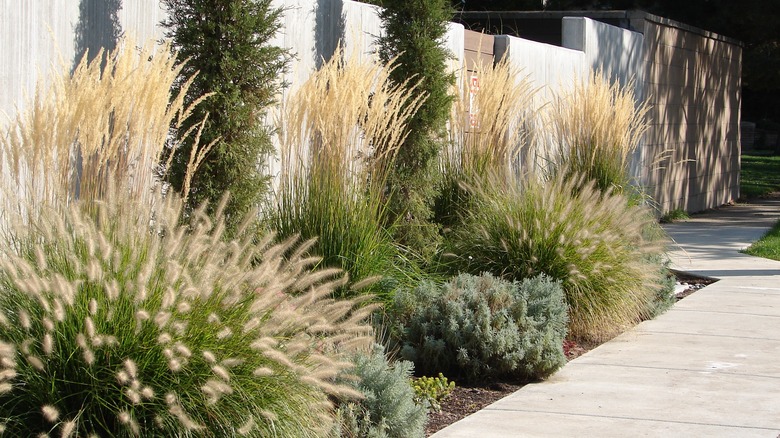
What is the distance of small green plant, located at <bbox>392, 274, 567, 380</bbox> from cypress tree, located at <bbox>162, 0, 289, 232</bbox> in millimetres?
1379

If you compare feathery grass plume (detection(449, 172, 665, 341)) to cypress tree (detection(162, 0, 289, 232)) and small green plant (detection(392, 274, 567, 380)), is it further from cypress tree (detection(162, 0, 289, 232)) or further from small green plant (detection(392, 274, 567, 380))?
cypress tree (detection(162, 0, 289, 232))

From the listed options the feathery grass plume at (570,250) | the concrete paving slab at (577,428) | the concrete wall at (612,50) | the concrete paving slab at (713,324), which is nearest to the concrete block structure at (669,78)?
the concrete wall at (612,50)

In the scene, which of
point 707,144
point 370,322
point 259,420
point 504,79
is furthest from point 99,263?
point 707,144

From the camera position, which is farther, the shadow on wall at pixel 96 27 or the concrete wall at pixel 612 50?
the concrete wall at pixel 612 50

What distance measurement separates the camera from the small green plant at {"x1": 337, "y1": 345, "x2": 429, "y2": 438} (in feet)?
16.6

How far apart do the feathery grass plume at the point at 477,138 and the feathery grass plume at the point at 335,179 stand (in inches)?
84.2

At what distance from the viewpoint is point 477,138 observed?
10086mm

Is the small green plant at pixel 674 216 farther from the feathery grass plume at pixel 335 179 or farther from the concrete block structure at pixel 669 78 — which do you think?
the feathery grass plume at pixel 335 179

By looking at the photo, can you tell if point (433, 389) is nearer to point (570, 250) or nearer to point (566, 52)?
point (570, 250)

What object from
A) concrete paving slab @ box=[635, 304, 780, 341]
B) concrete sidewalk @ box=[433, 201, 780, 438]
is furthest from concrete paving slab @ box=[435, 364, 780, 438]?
concrete paving slab @ box=[635, 304, 780, 341]

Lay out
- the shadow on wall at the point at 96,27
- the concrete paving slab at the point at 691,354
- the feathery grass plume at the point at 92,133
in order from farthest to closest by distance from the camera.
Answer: the concrete paving slab at the point at 691,354 < the shadow on wall at the point at 96,27 < the feathery grass plume at the point at 92,133

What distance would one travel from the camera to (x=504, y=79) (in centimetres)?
1023

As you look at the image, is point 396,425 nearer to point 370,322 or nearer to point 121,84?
point 370,322

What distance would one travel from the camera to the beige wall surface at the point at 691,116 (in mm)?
18141
